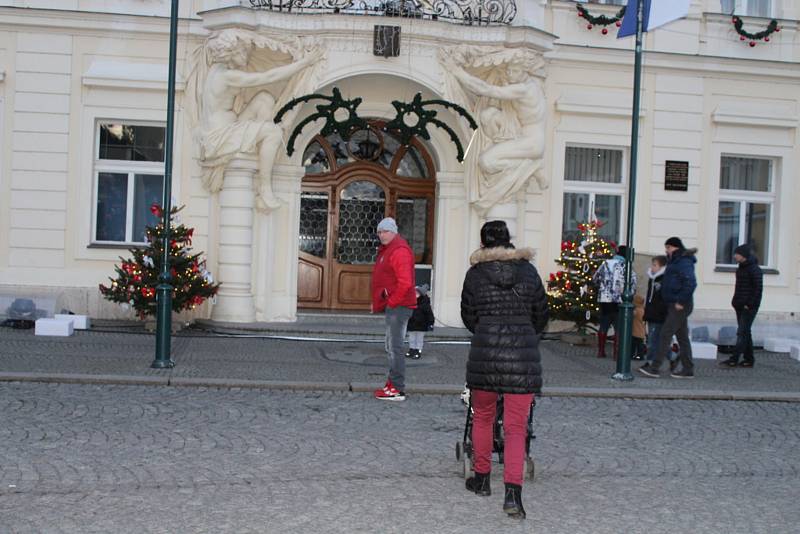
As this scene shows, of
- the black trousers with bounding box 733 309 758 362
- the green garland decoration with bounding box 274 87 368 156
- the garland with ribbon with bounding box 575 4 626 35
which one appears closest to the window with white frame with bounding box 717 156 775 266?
the garland with ribbon with bounding box 575 4 626 35

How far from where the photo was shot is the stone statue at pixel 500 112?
639 inches

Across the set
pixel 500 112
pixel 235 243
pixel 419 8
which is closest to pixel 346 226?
pixel 235 243

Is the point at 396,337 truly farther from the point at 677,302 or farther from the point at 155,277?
the point at 155,277

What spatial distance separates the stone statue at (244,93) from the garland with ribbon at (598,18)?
453 centimetres

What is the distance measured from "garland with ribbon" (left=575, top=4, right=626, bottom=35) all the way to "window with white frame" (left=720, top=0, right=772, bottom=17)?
2323 millimetres

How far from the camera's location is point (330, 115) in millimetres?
16297

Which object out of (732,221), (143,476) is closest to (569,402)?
(143,476)

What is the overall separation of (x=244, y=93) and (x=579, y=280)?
235 inches

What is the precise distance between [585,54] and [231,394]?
9.68 m

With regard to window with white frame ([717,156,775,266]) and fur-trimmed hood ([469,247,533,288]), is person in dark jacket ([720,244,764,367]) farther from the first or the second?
fur-trimmed hood ([469,247,533,288])

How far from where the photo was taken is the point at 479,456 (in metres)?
6.88

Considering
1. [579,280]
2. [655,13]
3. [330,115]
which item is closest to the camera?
[655,13]

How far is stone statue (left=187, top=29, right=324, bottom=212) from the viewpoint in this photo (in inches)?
627

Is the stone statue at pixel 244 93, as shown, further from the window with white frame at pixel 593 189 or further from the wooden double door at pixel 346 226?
the window with white frame at pixel 593 189
